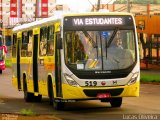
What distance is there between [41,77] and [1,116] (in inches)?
186

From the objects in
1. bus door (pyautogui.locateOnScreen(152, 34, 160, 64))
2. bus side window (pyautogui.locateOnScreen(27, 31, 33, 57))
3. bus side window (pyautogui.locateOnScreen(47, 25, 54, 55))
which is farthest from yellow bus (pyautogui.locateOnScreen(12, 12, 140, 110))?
bus door (pyautogui.locateOnScreen(152, 34, 160, 64))

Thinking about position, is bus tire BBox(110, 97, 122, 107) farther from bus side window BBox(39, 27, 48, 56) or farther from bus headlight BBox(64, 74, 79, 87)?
bus side window BBox(39, 27, 48, 56)

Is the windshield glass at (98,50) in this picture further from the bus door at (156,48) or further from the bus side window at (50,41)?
the bus door at (156,48)

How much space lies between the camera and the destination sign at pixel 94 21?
62.0 feet

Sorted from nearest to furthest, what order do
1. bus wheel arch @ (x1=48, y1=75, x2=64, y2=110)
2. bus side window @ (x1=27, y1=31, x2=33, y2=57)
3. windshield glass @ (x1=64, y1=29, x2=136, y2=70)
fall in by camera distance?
windshield glass @ (x1=64, y1=29, x2=136, y2=70) → bus wheel arch @ (x1=48, y1=75, x2=64, y2=110) → bus side window @ (x1=27, y1=31, x2=33, y2=57)

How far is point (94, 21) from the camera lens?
1902 centimetres

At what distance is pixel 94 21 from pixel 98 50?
89cm

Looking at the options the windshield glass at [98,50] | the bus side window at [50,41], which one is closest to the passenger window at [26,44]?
the bus side window at [50,41]

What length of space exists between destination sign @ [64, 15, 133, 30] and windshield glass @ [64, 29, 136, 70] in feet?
0.59

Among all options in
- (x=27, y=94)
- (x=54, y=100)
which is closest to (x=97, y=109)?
(x=54, y=100)

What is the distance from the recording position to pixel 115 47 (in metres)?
18.8

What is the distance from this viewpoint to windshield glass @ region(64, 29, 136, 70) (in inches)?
732

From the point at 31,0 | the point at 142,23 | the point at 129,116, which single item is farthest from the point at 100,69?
the point at 31,0

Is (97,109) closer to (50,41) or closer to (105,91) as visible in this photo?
(105,91)
